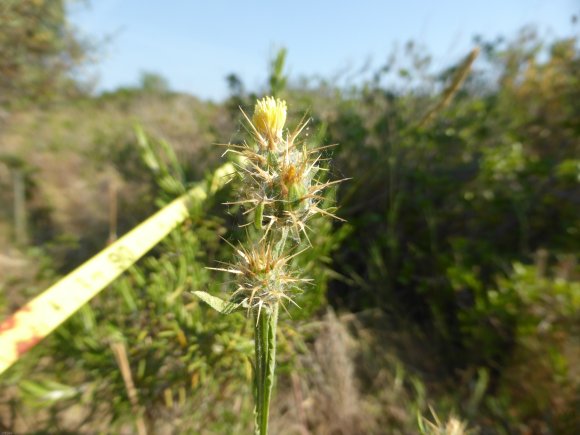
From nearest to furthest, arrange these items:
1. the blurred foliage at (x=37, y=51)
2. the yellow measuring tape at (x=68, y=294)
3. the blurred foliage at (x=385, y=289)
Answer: the yellow measuring tape at (x=68, y=294)
the blurred foliage at (x=385, y=289)
the blurred foliage at (x=37, y=51)

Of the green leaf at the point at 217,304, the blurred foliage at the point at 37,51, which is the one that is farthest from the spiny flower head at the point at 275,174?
the blurred foliage at the point at 37,51

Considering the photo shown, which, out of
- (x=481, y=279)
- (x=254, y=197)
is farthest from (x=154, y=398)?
(x=481, y=279)

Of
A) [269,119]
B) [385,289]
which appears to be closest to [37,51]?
[385,289]

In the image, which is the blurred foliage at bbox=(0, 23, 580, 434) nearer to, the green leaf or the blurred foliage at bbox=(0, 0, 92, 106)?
the green leaf

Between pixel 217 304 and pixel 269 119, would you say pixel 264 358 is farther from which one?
pixel 269 119

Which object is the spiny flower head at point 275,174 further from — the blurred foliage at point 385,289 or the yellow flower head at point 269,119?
the blurred foliage at point 385,289

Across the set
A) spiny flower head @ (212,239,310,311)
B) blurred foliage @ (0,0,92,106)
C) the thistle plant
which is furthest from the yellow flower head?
blurred foliage @ (0,0,92,106)
